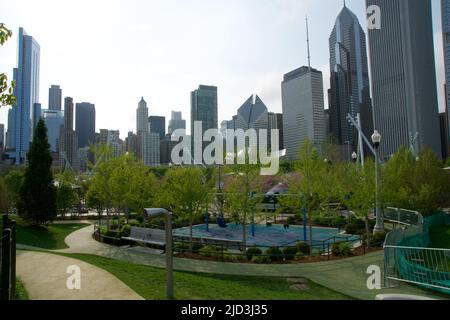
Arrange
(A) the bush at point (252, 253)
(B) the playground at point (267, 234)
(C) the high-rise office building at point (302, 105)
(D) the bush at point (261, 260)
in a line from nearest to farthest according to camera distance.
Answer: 1. (D) the bush at point (261, 260)
2. (A) the bush at point (252, 253)
3. (B) the playground at point (267, 234)
4. (C) the high-rise office building at point (302, 105)

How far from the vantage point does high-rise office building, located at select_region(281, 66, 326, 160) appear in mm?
144150

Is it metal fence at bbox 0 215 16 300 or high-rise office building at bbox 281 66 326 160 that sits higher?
high-rise office building at bbox 281 66 326 160

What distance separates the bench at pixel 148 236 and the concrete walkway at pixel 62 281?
4.85m

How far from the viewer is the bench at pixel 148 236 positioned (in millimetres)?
17002

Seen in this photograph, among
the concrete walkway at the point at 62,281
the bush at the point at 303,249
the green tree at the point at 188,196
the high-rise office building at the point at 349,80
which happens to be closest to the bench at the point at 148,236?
the green tree at the point at 188,196

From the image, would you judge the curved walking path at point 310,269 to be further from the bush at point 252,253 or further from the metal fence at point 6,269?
the metal fence at point 6,269

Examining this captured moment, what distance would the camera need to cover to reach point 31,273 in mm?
11008

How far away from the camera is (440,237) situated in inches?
847

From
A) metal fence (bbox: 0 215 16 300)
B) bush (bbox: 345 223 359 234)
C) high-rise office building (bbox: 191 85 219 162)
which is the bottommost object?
bush (bbox: 345 223 359 234)

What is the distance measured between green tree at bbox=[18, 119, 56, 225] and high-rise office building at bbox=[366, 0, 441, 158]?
252 feet

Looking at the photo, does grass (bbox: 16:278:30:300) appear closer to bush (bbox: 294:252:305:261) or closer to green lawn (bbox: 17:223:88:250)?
green lawn (bbox: 17:223:88:250)

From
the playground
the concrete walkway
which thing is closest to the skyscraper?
the playground
